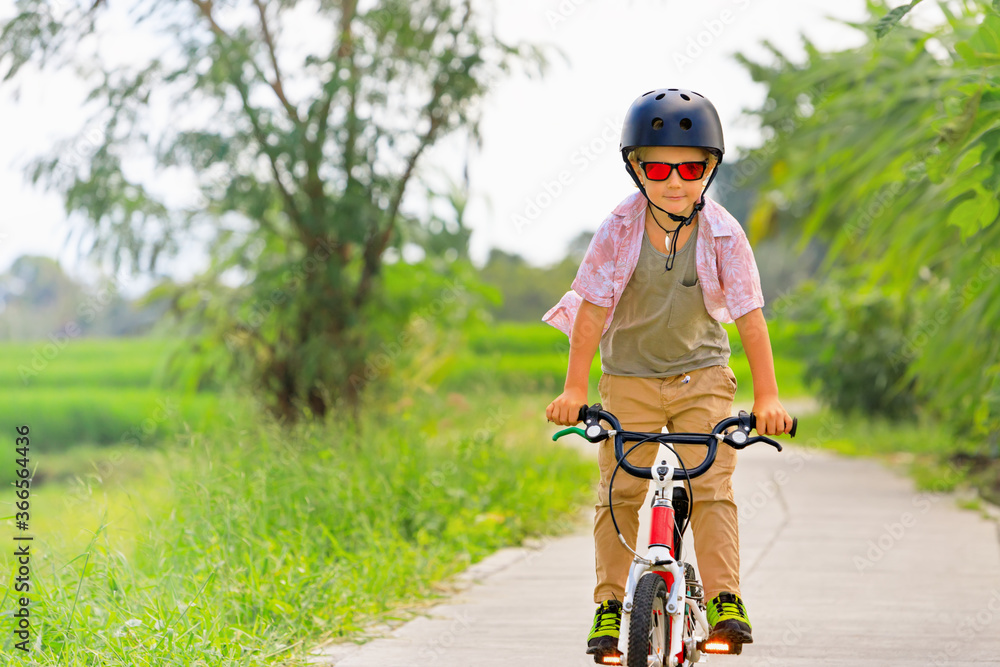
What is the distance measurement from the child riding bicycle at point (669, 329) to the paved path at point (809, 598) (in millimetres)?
907

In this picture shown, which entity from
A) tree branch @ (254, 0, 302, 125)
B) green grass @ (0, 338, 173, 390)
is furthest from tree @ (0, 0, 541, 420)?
green grass @ (0, 338, 173, 390)

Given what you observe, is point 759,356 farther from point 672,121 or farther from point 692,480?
point 672,121

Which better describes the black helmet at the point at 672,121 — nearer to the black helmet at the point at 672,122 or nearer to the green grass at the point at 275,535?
the black helmet at the point at 672,122

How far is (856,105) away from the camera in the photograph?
8430 millimetres

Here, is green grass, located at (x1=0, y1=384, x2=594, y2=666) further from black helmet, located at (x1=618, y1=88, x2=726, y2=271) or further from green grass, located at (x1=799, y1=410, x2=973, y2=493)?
green grass, located at (x1=799, y1=410, x2=973, y2=493)

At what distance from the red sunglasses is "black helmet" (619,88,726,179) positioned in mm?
72

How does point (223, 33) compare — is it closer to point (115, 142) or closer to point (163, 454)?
point (115, 142)

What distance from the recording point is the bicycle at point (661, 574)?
290cm

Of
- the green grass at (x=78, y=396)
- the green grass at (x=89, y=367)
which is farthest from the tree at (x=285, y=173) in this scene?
the green grass at (x=89, y=367)

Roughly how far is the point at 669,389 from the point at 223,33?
228 inches

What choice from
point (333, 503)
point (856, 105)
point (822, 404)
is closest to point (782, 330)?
point (822, 404)

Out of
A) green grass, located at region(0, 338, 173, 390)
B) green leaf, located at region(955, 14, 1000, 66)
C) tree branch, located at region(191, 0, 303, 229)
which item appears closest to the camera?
green leaf, located at region(955, 14, 1000, 66)

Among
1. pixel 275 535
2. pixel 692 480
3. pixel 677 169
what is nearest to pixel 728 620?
pixel 692 480

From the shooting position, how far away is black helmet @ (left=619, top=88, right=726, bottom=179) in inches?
126
